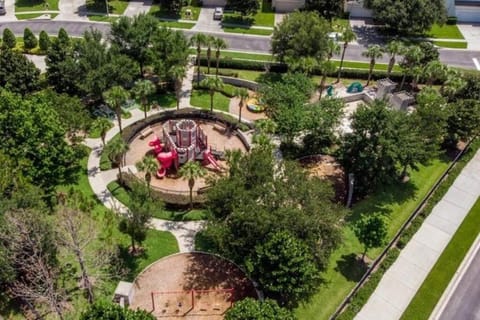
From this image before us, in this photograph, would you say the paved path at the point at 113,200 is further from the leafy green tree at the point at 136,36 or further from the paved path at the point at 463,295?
the paved path at the point at 463,295

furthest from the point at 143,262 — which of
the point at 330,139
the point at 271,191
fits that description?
the point at 330,139

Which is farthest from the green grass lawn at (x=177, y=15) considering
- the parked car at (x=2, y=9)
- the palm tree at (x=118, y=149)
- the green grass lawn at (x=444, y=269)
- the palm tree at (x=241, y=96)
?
the green grass lawn at (x=444, y=269)

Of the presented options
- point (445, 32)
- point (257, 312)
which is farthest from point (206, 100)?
point (445, 32)

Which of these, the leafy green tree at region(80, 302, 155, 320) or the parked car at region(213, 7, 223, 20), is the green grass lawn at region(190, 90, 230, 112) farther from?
the leafy green tree at region(80, 302, 155, 320)

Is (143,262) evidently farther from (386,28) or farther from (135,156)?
(386,28)

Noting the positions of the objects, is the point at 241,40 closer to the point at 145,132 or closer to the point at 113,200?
the point at 145,132

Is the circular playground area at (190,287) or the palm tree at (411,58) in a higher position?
the palm tree at (411,58)
